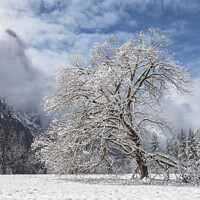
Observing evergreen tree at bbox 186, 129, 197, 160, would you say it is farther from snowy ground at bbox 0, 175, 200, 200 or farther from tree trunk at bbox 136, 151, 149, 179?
snowy ground at bbox 0, 175, 200, 200

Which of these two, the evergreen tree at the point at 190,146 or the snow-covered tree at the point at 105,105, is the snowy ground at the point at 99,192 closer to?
the snow-covered tree at the point at 105,105

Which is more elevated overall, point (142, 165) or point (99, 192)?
point (142, 165)

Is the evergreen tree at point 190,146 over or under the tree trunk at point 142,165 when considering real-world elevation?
over

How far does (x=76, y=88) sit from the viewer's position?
44.0 feet

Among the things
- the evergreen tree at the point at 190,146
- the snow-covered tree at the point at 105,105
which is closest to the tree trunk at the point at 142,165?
the snow-covered tree at the point at 105,105

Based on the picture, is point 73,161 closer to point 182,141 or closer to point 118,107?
point 118,107

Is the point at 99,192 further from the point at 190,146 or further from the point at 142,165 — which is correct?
the point at 190,146

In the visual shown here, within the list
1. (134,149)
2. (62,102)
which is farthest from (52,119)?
(134,149)

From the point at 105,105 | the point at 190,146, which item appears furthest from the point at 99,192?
Result: the point at 190,146

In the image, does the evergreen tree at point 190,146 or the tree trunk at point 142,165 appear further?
the evergreen tree at point 190,146

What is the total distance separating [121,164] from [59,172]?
16.5ft

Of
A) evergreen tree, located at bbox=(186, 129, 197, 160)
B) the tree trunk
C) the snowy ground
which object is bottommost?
the snowy ground

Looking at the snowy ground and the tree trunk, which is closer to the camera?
the snowy ground

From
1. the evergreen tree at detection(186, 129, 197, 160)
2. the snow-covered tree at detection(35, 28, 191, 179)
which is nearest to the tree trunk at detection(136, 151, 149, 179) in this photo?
the snow-covered tree at detection(35, 28, 191, 179)
